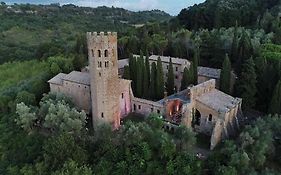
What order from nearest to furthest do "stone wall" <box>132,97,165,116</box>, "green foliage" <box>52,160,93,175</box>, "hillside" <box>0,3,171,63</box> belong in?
"green foliage" <box>52,160,93,175</box>
"stone wall" <box>132,97,165,116</box>
"hillside" <box>0,3,171,63</box>

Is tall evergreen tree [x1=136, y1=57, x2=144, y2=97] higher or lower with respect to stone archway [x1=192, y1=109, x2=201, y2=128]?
higher

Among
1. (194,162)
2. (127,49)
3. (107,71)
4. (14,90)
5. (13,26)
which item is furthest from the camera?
(13,26)

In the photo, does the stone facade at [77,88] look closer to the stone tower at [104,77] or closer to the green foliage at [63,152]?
the stone tower at [104,77]

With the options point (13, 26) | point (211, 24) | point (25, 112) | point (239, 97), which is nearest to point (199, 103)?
point (239, 97)

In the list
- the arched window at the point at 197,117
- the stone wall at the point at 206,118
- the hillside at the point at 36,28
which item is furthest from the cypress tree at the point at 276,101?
the hillside at the point at 36,28

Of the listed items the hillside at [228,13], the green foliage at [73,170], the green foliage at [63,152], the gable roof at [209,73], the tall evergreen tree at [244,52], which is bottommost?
the green foliage at [73,170]

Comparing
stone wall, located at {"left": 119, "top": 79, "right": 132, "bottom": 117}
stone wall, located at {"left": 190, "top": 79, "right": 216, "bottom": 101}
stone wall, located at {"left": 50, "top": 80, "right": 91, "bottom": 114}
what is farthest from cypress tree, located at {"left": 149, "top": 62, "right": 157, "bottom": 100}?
stone wall, located at {"left": 50, "top": 80, "right": 91, "bottom": 114}

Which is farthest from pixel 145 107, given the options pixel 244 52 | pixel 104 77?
pixel 244 52

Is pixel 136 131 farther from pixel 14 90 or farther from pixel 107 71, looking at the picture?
pixel 14 90

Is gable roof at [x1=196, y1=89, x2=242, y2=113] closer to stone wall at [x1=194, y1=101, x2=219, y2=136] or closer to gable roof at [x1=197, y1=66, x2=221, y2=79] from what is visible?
stone wall at [x1=194, y1=101, x2=219, y2=136]
